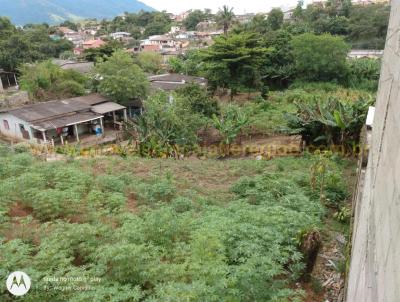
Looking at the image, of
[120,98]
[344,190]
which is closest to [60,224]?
[344,190]

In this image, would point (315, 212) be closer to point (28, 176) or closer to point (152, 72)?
point (28, 176)

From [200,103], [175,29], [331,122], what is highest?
[175,29]

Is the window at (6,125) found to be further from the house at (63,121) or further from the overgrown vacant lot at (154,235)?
the overgrown vacant lot at (154,235)


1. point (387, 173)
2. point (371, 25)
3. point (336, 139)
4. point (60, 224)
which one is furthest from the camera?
point (371, 25)

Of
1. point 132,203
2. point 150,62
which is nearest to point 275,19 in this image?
point 150,62

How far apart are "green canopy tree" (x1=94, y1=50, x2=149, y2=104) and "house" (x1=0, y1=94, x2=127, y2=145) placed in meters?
0.82

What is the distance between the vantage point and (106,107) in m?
21.5

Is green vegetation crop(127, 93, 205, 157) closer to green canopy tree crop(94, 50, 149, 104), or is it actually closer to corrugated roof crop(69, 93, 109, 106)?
green canopy tree crop(94, 50, 149, 104)

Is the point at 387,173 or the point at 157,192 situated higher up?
the point at 387,173

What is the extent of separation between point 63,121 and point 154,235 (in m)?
15.9

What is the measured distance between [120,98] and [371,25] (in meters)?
30.4

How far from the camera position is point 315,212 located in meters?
6.87

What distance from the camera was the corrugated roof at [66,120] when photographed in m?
18.3

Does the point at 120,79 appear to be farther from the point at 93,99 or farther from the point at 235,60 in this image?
the point at 235,60
